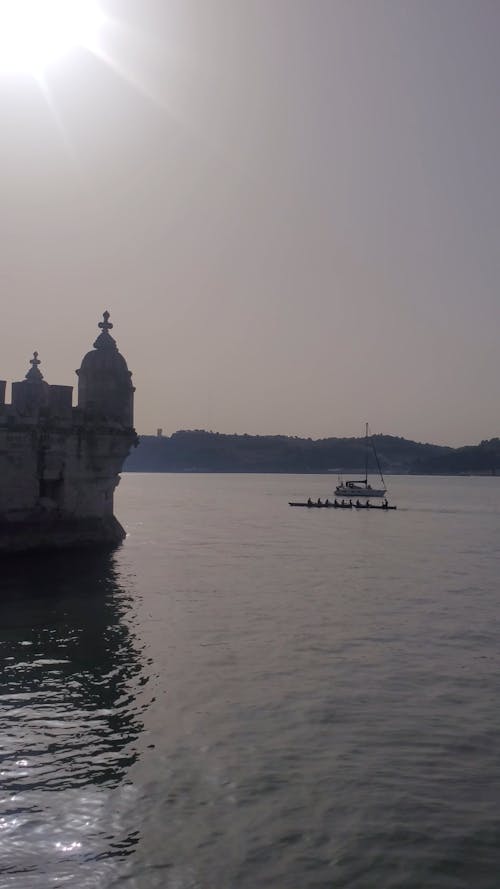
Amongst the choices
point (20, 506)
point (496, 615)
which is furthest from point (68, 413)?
point (496, 615)

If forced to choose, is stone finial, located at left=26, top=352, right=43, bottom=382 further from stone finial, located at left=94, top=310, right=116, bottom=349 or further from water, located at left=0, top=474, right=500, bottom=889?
water, located at left=0, top=474, right=500, bottom=889

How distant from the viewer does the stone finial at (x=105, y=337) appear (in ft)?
102

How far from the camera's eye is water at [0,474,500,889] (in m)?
7.61

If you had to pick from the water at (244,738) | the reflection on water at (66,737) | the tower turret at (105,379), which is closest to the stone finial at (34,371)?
the tower turret at (105,379)

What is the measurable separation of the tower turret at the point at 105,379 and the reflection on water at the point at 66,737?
465 inches

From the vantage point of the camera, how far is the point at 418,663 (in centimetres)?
1545

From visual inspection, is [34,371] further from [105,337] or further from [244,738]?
[244,738]

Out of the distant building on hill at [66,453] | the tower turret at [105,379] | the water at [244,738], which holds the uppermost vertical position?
the tower turret at [105,379]

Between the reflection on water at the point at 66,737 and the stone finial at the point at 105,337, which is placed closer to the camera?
the reflection on water at the point at 66,737

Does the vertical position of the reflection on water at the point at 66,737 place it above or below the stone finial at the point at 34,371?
below

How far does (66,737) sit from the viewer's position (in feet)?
34.6

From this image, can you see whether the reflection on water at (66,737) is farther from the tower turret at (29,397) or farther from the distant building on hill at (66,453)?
the tower turret at (29,397)

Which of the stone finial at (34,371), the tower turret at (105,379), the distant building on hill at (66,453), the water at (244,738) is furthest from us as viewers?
the stone finial at (34,371)

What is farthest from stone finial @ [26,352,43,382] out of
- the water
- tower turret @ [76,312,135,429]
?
the water
